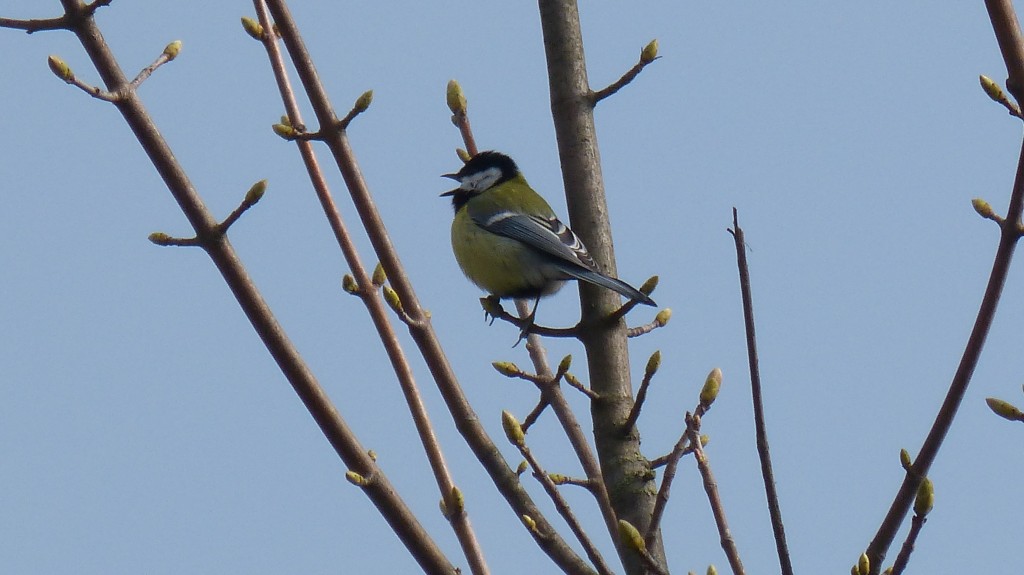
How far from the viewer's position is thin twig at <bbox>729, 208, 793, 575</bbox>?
193cm

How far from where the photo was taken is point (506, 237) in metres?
5.20

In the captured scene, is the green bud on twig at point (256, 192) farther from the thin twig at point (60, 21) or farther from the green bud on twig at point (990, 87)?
the green bud on twig at point (990, 87)

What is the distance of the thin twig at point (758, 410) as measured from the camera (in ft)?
6.34

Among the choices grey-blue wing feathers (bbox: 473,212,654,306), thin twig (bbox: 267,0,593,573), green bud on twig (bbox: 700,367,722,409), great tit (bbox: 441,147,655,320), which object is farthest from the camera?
great tit (bbox: 441,147,655,320)

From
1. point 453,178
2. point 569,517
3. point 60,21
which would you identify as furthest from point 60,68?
point 453,178

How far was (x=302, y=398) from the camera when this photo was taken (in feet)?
7.98

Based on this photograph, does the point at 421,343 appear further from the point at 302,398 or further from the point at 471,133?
the point at 471,133

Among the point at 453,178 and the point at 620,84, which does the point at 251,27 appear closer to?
the point at 620,84

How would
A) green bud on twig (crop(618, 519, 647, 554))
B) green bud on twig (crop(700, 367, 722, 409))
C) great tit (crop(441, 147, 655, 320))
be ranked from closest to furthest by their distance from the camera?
green bud on twig (crop(618, 519, 647, 554)) < green bud on twig (crop(700, 367, 722, 409)) < great tit (crop(441, 147, 655, 320))

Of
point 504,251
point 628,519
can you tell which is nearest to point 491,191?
point 504,251

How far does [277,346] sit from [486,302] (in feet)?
4.11

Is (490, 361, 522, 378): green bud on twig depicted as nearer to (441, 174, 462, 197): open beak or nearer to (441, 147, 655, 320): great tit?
(441, 147, 655, 320): great tit

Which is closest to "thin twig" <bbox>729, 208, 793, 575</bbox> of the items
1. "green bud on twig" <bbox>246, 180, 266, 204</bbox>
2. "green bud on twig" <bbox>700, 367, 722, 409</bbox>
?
"green bud on twig" <bbox>700, 367, 722, 409</bbox>

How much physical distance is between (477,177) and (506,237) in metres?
0.95
